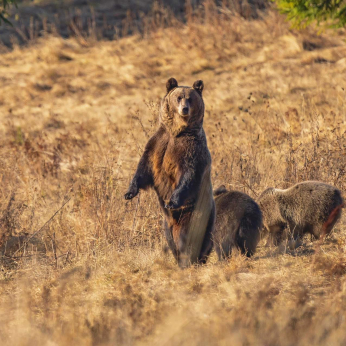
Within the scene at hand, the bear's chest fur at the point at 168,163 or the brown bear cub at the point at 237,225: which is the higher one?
the bear's chest fur at the point at 168,163

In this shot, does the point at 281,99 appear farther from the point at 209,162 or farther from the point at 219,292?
the point at 219,292

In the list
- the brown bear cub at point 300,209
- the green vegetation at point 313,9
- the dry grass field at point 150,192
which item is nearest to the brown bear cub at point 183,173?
the dry grass field at point 150,192

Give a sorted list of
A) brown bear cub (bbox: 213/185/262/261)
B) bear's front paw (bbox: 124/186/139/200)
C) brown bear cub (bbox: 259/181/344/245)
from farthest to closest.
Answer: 1. brown bear cub (bbox: 259/181/344/245)
2. brown bear cub (bbox: 213/185/262/261)
3. bear's front paw (bbox: 124/186/139/200)

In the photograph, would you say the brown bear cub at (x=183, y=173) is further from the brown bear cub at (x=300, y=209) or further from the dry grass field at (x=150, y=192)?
the brown bear cub at (x=300, y=209)

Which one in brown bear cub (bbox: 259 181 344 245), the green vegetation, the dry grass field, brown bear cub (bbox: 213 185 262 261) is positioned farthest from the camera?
the green vegetation

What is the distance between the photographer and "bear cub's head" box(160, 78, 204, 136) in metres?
5.86

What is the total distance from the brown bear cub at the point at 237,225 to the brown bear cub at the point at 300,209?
600 millimetres

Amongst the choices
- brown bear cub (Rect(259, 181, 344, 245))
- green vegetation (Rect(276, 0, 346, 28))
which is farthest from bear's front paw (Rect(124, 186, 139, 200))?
green vegetation (Rect(276, 0, 346, 28))

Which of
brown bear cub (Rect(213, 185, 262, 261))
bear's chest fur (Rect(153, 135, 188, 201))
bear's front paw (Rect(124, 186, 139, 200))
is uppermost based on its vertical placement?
bear's chest fur (Rect(153, 135, 188, 201))

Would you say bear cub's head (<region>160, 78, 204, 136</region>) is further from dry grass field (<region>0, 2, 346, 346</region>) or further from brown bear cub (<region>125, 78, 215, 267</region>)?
dry grass field (<region>0, 2, 346, 346</region>)

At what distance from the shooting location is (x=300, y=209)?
A: 6836mm

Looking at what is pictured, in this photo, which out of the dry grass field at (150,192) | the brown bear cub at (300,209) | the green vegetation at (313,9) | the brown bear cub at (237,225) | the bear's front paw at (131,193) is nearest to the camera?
the dry grass field at (150,192)

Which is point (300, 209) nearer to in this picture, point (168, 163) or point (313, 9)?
point (168, 163)

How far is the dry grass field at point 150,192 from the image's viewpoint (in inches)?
168
